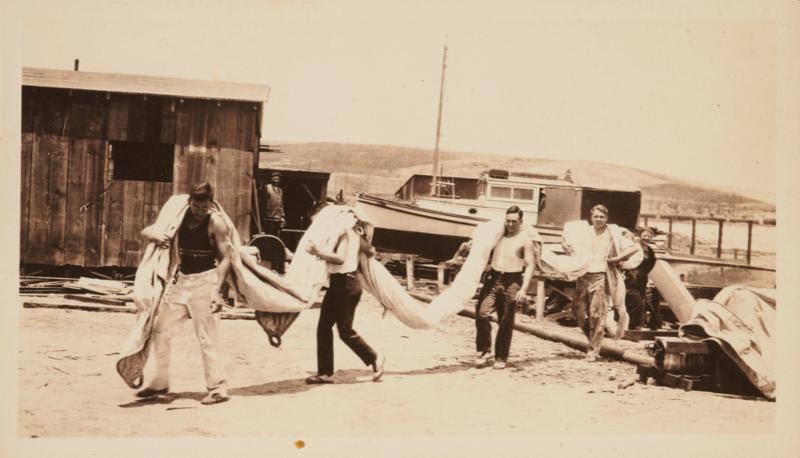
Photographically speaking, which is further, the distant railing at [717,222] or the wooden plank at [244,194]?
the wooden plank at [244,194]

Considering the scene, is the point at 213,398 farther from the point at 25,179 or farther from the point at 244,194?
the point at 25,179

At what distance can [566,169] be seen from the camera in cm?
680

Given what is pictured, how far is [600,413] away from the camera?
5.82 meters

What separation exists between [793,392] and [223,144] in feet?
17.7

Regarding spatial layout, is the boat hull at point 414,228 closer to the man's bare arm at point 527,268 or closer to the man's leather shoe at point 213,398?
the man's bare arm at point 527,268

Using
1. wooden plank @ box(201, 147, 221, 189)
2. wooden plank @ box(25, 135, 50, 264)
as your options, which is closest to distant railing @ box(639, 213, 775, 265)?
wooden plank @ box(201, 147, 221, 189)

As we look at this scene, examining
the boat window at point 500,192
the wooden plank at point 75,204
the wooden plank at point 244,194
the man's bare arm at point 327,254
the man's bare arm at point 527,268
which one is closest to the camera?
the man's bare arm at point 327,254

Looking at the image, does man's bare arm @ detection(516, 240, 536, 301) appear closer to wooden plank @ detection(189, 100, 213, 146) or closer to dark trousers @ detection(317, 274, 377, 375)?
dark trousers @ detection(317, 274, 377, 375)

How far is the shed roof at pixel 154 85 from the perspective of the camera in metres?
6.18

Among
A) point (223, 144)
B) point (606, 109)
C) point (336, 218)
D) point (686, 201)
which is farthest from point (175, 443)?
point (686, 201)

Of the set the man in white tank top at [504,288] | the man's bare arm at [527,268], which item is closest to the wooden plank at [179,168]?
the man in white tank top at [504,288]

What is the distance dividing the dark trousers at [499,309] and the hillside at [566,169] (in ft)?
4.09

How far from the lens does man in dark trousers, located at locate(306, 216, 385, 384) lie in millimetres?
5398

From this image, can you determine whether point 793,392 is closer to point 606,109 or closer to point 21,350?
point 606,109
